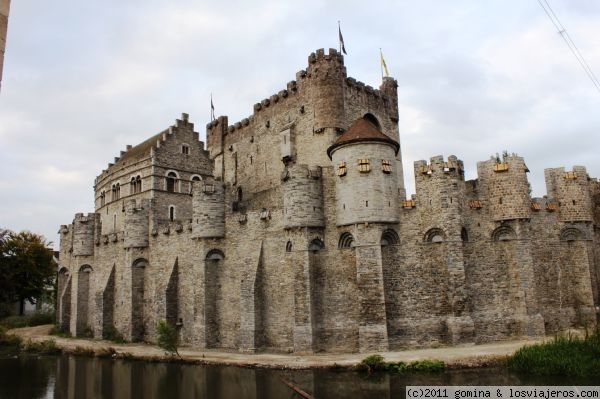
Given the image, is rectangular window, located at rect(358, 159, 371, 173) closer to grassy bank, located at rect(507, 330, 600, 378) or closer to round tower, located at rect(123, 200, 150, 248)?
grassy bank, located at rect(507, 330, 600, 378)

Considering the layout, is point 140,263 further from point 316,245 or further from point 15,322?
point 15,322

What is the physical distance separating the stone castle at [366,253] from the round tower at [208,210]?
7 cm

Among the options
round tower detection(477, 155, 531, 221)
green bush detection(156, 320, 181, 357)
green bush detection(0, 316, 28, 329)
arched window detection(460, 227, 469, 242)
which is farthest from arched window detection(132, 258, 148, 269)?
round tower detection(477, 155, 531, 221)

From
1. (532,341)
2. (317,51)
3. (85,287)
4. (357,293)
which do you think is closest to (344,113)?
(317,51)

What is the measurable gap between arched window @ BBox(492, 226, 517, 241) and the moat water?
320 inches

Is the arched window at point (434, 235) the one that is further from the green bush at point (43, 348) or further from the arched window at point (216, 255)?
the green bush at point (43, 348)

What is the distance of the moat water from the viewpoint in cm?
1636

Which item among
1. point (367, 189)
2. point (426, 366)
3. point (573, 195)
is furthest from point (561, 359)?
point (573, 195)

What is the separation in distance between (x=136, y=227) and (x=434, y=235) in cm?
2067

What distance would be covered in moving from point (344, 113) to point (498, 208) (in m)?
11.3

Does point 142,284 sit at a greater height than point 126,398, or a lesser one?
greater

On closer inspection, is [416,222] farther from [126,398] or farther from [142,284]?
[142,284]

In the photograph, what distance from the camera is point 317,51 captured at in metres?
30.8

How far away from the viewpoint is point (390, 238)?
78.6 feet
